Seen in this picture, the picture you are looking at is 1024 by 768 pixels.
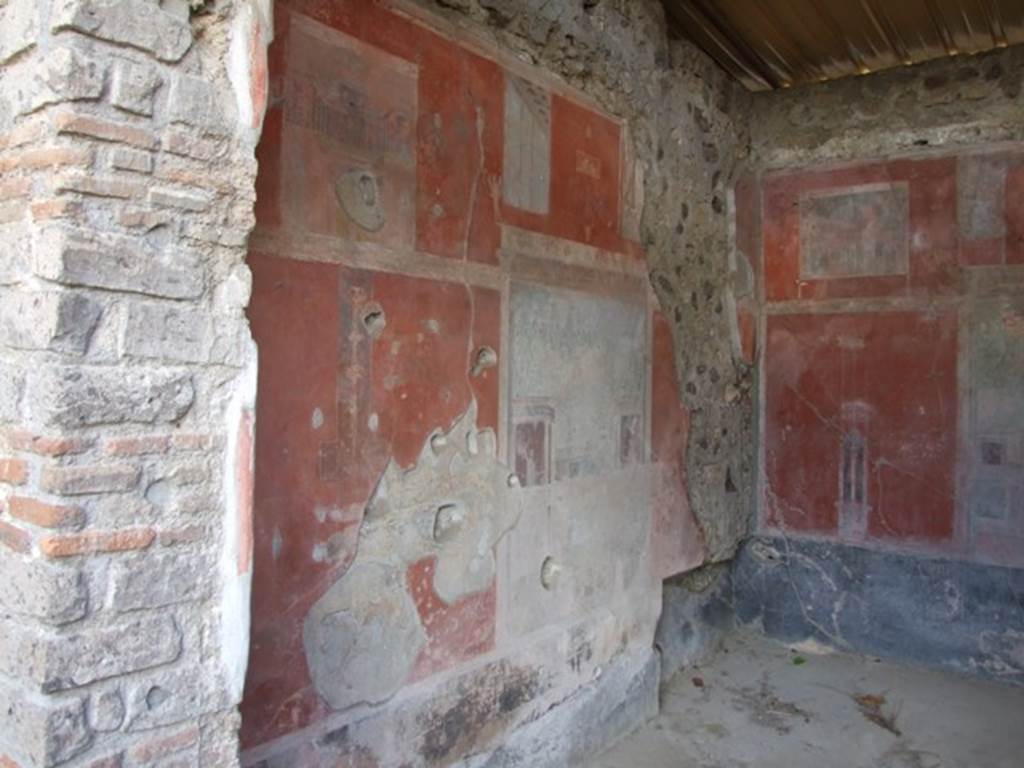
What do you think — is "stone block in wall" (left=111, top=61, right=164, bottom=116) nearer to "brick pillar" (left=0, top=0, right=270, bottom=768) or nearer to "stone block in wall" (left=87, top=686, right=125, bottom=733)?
"brick pillar" (left=0, top=0, right=270, bottom=768)

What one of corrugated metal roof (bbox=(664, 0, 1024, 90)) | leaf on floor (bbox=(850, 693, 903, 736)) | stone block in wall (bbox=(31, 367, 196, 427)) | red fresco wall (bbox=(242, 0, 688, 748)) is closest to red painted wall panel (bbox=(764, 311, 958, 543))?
leaf on floor (bbox=(850, 693, 903, 736))

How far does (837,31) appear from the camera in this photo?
3.93 m

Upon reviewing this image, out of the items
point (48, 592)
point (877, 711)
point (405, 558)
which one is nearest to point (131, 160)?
point (48, 592)

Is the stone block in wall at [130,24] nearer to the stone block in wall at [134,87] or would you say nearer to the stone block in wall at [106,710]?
the stone block in wall at [134,87]

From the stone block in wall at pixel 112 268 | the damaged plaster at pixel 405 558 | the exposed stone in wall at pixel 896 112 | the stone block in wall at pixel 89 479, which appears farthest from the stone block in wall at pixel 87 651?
the exposed stone in wall at pixel 896 112

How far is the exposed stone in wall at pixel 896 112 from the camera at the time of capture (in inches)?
160

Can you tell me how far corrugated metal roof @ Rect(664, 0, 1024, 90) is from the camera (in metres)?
3.69

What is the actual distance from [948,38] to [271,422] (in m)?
3.70

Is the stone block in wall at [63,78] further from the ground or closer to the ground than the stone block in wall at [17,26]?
closer to the ground

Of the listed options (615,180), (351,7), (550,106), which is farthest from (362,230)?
(615,180)

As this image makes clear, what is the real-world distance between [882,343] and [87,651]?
4.04 metres

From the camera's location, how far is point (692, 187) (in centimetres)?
416

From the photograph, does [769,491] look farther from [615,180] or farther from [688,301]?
[615,180]

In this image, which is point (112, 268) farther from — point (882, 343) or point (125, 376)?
point (882, 343)
